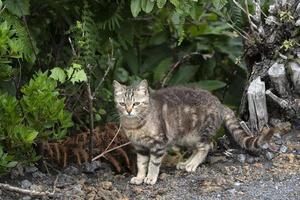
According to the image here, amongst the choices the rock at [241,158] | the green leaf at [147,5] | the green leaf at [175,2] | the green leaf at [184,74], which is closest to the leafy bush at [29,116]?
the green leaf at [147,5]

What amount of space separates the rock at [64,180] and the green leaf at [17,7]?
140 cm

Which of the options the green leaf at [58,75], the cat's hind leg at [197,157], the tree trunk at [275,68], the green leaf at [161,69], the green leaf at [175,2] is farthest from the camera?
the green leaf at [161,69]

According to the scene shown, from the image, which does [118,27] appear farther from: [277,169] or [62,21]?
[277,169]

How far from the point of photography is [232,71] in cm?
867

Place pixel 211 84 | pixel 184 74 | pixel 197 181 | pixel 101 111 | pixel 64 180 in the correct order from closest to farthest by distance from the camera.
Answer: pixel 197 181
pixel 64 180
pixel 101 111
pixel 211 84
pixel 184 74

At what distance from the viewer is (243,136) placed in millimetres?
5762

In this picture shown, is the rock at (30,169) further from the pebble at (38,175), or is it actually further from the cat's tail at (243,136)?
the cat's tail at (243,136)

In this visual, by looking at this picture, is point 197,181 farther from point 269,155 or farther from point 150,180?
point 269,155

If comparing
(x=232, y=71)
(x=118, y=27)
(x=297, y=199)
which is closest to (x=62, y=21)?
(x=118, y=27)

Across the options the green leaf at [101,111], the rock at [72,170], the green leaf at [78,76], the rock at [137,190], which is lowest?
the rock at [137,190]

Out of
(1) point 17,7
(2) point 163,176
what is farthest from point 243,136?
(1) point 17,7

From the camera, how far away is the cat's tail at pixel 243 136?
5493 mm

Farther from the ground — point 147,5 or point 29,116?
point 147,5

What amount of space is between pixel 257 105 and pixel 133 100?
3.83 feet
